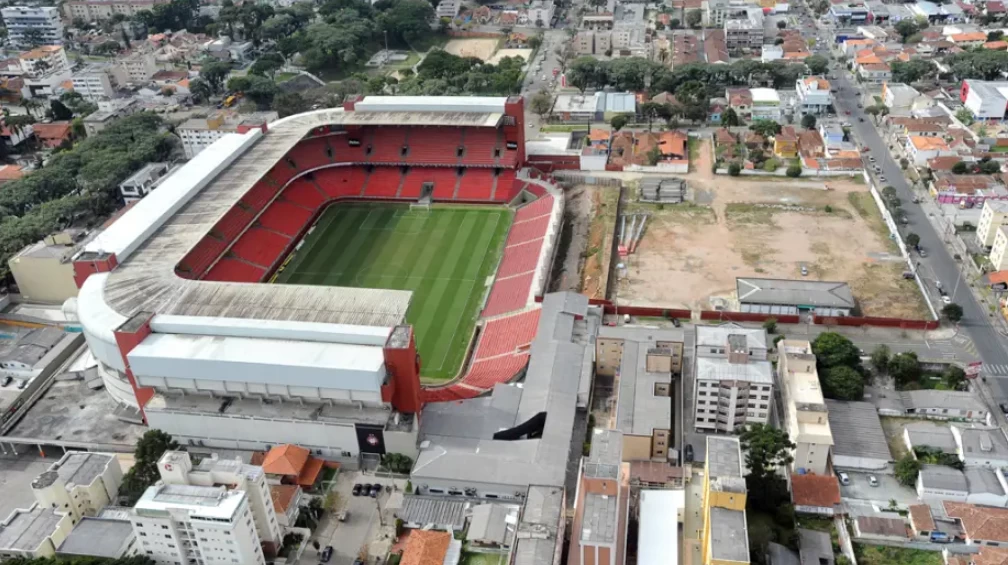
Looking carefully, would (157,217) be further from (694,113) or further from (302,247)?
(694,113)

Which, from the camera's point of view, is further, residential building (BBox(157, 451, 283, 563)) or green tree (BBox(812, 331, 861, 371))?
green tree (BBox(812, 331, 861, 371))

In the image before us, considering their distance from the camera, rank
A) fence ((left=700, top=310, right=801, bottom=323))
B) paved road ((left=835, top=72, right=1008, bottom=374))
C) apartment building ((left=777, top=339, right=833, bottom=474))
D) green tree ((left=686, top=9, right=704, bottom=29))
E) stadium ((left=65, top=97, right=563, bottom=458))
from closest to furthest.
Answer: apartment building ((left=777, top=339, right=833, bottom=474)) → stadium ((left=65, top=97, right=563, bottom=458)) → paved road ((left=835, top=72, right=1008, bottom=374)) → fence ((left=700, top=310, right=801, bottom=323)) → green tree ((left=686, top=9, right=704, bottom=29))

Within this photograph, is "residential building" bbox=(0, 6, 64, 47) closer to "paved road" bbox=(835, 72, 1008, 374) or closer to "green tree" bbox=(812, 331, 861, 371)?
"paved road" bbox=(835, 72, 1008, 374)

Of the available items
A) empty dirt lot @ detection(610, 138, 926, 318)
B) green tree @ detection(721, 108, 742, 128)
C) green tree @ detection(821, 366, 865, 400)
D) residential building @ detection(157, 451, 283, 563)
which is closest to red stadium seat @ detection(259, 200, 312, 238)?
empty dirt lot @ detection(610, 138, 926, 318)

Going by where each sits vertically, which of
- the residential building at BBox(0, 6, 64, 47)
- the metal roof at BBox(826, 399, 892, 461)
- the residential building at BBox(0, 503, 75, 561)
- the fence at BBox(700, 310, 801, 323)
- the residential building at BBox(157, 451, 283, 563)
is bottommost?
the fence at BBox(700, 310, 801, 323)

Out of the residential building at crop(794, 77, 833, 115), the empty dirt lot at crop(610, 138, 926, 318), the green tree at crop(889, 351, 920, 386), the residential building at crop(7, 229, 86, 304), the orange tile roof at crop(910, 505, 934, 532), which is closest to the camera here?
the orange tile roof at crop(910, 505, 934, 532)

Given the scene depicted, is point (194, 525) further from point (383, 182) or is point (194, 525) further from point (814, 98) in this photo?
point (814, 98)

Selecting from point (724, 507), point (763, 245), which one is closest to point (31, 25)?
point (763, 245)

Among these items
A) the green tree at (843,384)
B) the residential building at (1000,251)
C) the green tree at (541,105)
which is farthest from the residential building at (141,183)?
the residential building at (1000,251)
